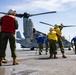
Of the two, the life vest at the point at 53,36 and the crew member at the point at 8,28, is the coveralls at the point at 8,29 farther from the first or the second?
the life vest at the point at 53,36

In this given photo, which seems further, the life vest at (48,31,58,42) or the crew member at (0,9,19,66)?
the life vest at (48,31,58,42)

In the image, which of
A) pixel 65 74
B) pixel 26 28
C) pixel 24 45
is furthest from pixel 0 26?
pixel 24 45

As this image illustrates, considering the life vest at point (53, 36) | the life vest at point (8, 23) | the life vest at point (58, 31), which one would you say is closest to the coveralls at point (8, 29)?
the life vest at point (8, 23)

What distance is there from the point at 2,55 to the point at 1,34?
794 millimetres

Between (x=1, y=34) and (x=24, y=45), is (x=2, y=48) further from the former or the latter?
(x=24, y=45)

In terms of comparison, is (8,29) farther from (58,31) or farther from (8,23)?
(58,31)

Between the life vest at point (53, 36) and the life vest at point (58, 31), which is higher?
the life vest at point (58, 31)

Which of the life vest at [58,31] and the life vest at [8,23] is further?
the life vest at [58,31]

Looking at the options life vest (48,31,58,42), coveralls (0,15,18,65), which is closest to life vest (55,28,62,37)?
life vest (48,31,58,42)

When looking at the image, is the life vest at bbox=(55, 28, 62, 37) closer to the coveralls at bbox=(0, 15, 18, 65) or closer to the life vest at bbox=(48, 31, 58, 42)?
the life vest at bbox=(48, 31, 58, 42)

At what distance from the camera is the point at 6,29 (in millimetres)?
9969

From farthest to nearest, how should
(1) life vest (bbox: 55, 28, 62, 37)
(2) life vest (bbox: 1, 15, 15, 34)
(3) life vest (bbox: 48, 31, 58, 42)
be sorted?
(1) life vest (bbox: 55, 28, 62, 37) < (3) life vest (bbox: 48, 31, 58, 42) < (2) life vest (bbox: 1, 15, 15, 34)

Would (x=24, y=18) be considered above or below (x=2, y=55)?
above

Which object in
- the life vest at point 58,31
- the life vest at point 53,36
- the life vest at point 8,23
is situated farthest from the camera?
the life vest at point 58,31
